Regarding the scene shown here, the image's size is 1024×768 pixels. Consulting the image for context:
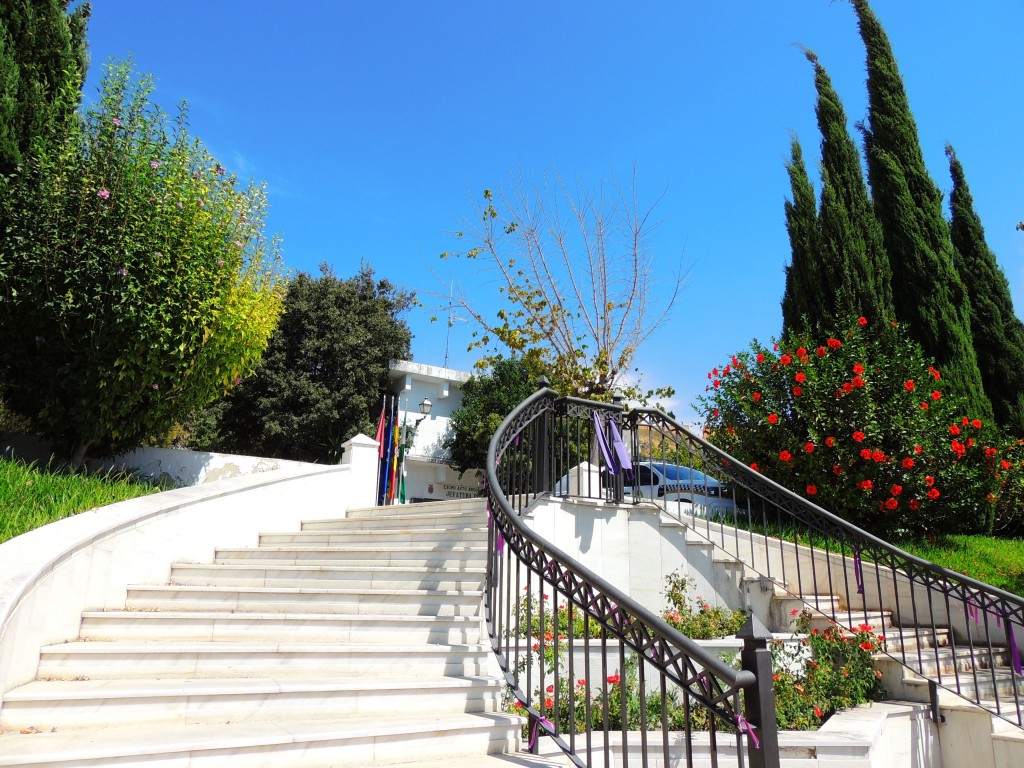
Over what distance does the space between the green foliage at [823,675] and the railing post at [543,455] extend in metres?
2.49

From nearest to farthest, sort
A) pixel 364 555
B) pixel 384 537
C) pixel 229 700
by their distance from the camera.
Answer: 1. pixel 229 700
2. pixel 364 555
3. pixel 384 537

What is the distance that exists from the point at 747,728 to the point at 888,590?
4.58m

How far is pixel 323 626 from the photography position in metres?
4.44

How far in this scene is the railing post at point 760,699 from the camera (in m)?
2.29

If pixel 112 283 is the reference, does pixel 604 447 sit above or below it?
below

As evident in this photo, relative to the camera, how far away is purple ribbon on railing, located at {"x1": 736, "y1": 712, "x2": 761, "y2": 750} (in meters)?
2.31

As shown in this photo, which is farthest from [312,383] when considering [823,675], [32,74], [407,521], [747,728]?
[747,728]

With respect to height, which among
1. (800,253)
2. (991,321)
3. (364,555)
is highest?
(800,253)

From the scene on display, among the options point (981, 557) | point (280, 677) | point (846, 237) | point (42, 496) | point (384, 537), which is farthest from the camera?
point (846, 237)

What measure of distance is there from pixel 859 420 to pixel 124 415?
27.9ft

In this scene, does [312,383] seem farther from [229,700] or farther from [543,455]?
[229,700]

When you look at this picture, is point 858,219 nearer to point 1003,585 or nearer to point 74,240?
point 1003,585

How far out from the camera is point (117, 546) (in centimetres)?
485

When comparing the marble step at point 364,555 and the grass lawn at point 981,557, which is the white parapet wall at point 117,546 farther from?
the grass lawn at point 981,557
